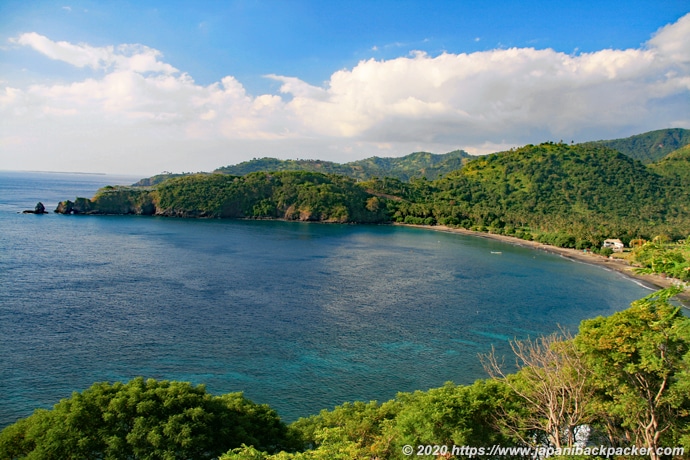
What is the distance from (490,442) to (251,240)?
96725 mm

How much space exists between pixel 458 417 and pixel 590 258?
4113 inches

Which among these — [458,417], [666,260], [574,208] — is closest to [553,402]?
[458,417]

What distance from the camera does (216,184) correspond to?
17175 cm

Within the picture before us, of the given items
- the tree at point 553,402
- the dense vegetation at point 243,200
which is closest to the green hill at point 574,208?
the dense vegetation at point 243,200

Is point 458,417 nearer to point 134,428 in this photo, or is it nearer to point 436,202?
point 134,428

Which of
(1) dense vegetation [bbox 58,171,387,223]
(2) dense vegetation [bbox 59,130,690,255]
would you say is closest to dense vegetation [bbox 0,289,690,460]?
(2) dense vegetation [bbox 59,130,690,255]

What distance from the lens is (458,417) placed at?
65.1 ft

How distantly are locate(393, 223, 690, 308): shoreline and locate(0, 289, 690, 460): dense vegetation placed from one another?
177 ft

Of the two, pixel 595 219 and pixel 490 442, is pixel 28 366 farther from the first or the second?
pixel 595 219

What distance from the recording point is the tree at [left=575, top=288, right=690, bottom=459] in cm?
1836

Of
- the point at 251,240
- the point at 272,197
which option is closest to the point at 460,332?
the point at 251,240

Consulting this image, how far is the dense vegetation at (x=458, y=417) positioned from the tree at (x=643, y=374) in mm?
46

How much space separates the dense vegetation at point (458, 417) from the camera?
18562 millimetres

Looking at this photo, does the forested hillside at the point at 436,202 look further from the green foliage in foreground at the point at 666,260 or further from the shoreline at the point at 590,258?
the green foliage in foreground at the point at 666,260
